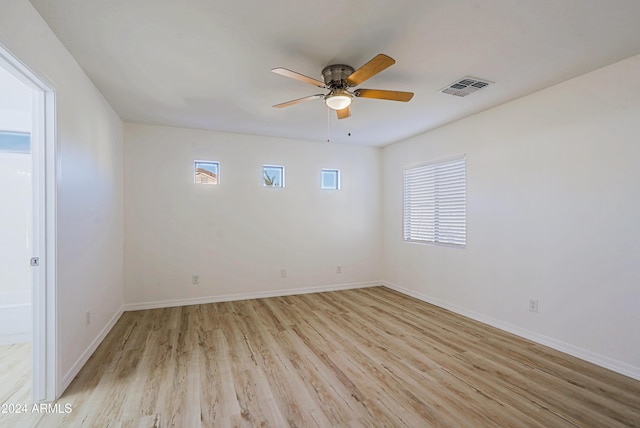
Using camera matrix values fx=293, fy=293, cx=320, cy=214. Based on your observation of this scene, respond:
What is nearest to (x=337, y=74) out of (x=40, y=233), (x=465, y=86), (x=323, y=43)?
(x=323, y=43)

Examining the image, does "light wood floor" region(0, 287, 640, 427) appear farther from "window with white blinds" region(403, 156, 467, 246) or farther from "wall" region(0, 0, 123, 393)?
"window with white blinds" region(403, 156, 467, 246)

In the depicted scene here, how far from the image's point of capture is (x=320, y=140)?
4996mm

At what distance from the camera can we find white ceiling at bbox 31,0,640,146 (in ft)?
5.94

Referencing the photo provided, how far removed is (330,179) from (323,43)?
314 cm

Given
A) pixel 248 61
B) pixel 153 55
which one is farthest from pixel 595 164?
pixel 153 55

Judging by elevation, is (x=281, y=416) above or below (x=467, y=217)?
below

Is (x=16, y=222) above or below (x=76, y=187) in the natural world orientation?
below

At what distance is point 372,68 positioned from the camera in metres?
2.05

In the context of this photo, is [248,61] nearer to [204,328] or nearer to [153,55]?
[153,55]

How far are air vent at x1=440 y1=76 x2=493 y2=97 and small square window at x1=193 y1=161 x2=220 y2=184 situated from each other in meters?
3.26

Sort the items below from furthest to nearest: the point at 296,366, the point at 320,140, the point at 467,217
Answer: the point at 320,140
the point at 467,217
the point at 296,366

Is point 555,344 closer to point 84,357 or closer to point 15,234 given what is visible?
point 84,357

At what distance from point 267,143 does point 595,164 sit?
13.1 ft

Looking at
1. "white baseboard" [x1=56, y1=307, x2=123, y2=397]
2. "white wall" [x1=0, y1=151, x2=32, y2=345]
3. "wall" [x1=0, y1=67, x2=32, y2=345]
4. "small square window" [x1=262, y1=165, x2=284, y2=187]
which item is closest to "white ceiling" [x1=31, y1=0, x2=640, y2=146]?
"wall" [x1=0, y1=67, x2=32, y2=345]
